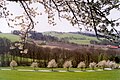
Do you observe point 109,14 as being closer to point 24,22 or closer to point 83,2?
point 83,2

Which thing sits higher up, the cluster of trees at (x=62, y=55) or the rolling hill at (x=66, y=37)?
the rolling hill at (x=66, y=37)

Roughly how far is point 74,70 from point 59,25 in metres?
0.29

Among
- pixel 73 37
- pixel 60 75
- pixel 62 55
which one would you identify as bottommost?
pixel 60 75

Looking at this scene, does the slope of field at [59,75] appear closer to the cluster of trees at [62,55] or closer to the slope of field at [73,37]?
the cluster of trees at [62,55]

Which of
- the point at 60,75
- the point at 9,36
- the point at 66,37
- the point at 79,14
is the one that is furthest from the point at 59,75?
the point at 79,14

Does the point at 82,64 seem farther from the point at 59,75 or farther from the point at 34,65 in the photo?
the point at 34,65

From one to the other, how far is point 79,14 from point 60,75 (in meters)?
0.47

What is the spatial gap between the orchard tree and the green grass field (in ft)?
0.75

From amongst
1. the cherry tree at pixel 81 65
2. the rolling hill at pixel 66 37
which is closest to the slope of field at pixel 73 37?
the rolling hill at pixel 66 37

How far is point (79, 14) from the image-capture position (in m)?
1.98

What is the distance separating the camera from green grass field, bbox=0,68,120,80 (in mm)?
2291

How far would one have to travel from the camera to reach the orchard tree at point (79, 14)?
6.28 feet

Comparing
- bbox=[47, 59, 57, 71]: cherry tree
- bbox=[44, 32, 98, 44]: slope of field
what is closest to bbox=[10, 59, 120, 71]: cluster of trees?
bbox=[47, 59, 57, 71]: cherry tree

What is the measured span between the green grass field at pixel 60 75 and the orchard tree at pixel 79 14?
0.75 feet
